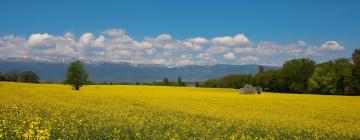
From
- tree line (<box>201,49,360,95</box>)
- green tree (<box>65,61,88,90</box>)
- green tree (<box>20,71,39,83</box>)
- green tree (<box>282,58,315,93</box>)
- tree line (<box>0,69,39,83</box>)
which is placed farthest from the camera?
green tree (<box>20,71,39,83</box>)

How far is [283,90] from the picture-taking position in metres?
102

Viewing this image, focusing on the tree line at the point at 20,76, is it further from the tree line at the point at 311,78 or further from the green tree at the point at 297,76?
the green tree at the point at 297,76

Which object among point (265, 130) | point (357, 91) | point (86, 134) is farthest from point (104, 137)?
point (357, 91)

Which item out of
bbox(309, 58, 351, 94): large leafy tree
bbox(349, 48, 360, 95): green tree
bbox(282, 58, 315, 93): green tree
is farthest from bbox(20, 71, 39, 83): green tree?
bbox(349, 48, 360, 95): green tree

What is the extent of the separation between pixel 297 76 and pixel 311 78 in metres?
8.47

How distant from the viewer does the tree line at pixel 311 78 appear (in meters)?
83.6

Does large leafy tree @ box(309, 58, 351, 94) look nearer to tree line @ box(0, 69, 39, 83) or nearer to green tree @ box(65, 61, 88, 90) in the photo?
green tree @ box(65, 61, 88, 90)

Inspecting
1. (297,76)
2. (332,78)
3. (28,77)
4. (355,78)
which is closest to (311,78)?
(332,78)

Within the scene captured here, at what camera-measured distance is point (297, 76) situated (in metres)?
101

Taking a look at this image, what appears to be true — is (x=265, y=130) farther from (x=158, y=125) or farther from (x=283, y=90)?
(x=283, y=90)

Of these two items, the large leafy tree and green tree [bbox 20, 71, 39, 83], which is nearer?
the large leafy tree

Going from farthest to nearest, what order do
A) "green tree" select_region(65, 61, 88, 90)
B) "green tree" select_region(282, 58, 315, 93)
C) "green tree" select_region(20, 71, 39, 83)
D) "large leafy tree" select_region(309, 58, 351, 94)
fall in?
1. "green tree" select_region(20, 71, 39, 83)
2. "green tree" select_region(282, 58, 315, 93)
3. "large leafy tree" select_region(309, 58, 351, 94)
4. "green tree" select_region(65, 61, 88, 90)

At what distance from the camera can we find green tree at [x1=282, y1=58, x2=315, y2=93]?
323ft

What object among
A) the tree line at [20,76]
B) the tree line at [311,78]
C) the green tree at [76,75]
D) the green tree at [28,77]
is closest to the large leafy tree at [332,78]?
the tree line at [311,78]
